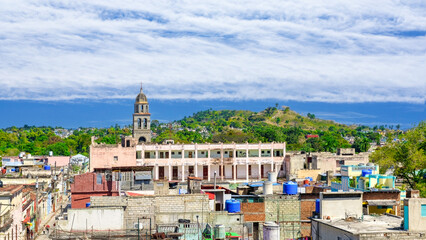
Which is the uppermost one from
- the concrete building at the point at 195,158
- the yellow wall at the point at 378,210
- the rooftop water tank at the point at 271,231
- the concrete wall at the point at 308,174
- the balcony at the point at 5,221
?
the concrete building at the point at 195,158

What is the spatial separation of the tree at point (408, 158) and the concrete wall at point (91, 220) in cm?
3557

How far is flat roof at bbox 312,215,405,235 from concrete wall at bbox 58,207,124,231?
40.5 feet

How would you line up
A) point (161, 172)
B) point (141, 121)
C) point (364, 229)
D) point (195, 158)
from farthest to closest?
point (141, 121), point (195, 158), point (161, 172), point (364, 229)

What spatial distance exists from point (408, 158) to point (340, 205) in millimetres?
37289

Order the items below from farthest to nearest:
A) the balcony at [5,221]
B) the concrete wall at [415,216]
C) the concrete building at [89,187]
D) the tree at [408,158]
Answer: the tree at [408,158] < the concrete building at [89,187] < the balcony at [5,221] < the concrete wall at [415,216]

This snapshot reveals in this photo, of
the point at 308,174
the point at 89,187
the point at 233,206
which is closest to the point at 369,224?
the point at 233,206

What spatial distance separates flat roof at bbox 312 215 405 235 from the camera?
2702 centimetres

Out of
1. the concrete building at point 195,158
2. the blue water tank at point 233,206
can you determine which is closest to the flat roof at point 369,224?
the blue water tank at point 233,206

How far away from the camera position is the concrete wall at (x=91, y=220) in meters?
34.7

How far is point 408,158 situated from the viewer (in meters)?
65.8

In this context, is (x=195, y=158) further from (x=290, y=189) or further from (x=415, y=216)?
(x=415, y=216)

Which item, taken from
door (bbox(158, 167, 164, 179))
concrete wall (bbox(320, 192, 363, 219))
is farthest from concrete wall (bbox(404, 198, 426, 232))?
door (bbox(158, 167, 164, 179))

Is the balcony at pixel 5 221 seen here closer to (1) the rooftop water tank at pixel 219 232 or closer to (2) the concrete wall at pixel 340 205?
(1) the rooftop water tank at pixel 219 232

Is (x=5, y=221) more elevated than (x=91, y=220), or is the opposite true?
(x=91, y=220)
